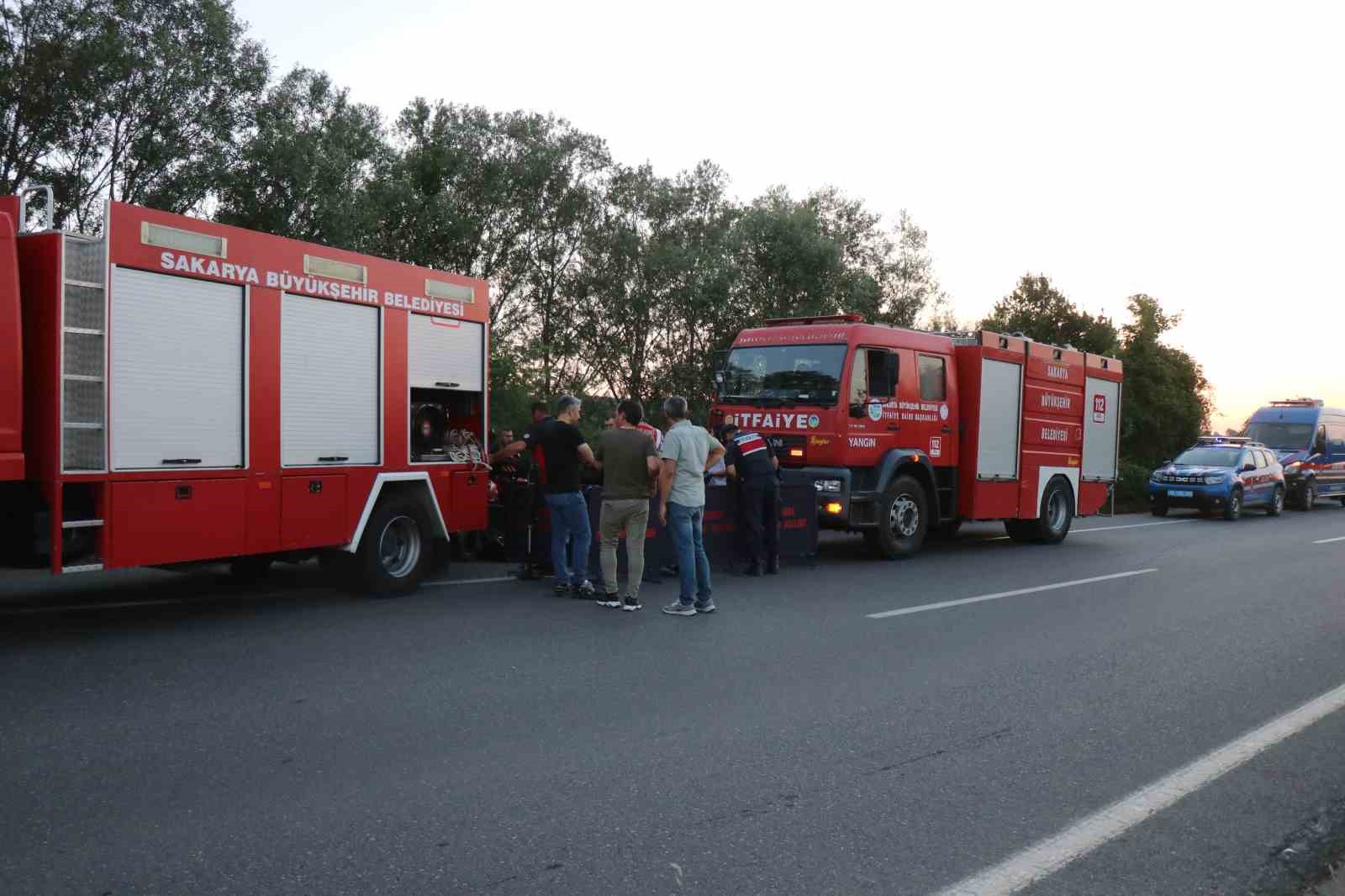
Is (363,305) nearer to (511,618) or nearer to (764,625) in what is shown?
(511,618)

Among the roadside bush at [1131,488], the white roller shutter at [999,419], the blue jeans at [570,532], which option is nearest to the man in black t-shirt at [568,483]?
the blue jeans at [570,532]

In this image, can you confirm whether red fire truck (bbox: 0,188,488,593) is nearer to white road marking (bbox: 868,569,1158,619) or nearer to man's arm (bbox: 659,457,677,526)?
man's arm (bbox: 659,457,677,526)

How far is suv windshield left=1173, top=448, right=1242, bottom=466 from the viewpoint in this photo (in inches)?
935

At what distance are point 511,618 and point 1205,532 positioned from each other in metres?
14.9

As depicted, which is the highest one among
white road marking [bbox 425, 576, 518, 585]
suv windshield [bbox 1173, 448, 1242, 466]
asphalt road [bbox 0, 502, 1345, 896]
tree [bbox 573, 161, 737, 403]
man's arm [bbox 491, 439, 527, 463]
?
tree [bbox 573, 161, 737, 403]

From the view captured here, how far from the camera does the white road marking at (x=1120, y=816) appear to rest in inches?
148

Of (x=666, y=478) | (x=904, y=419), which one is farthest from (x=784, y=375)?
(x=666, y=478)

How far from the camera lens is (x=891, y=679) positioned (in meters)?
6.82

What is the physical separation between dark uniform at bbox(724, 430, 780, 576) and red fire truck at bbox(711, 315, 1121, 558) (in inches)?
40.8

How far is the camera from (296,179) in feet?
81.5

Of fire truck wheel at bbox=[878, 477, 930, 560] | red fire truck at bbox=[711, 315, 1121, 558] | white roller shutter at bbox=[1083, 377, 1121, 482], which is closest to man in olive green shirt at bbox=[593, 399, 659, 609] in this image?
red fire truck at bbox=[711, 315, 1121, 558]

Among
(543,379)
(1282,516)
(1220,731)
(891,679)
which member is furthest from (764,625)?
(1282,516)

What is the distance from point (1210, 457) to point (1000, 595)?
16148mm

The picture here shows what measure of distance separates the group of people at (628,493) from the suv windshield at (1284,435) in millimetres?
24006
